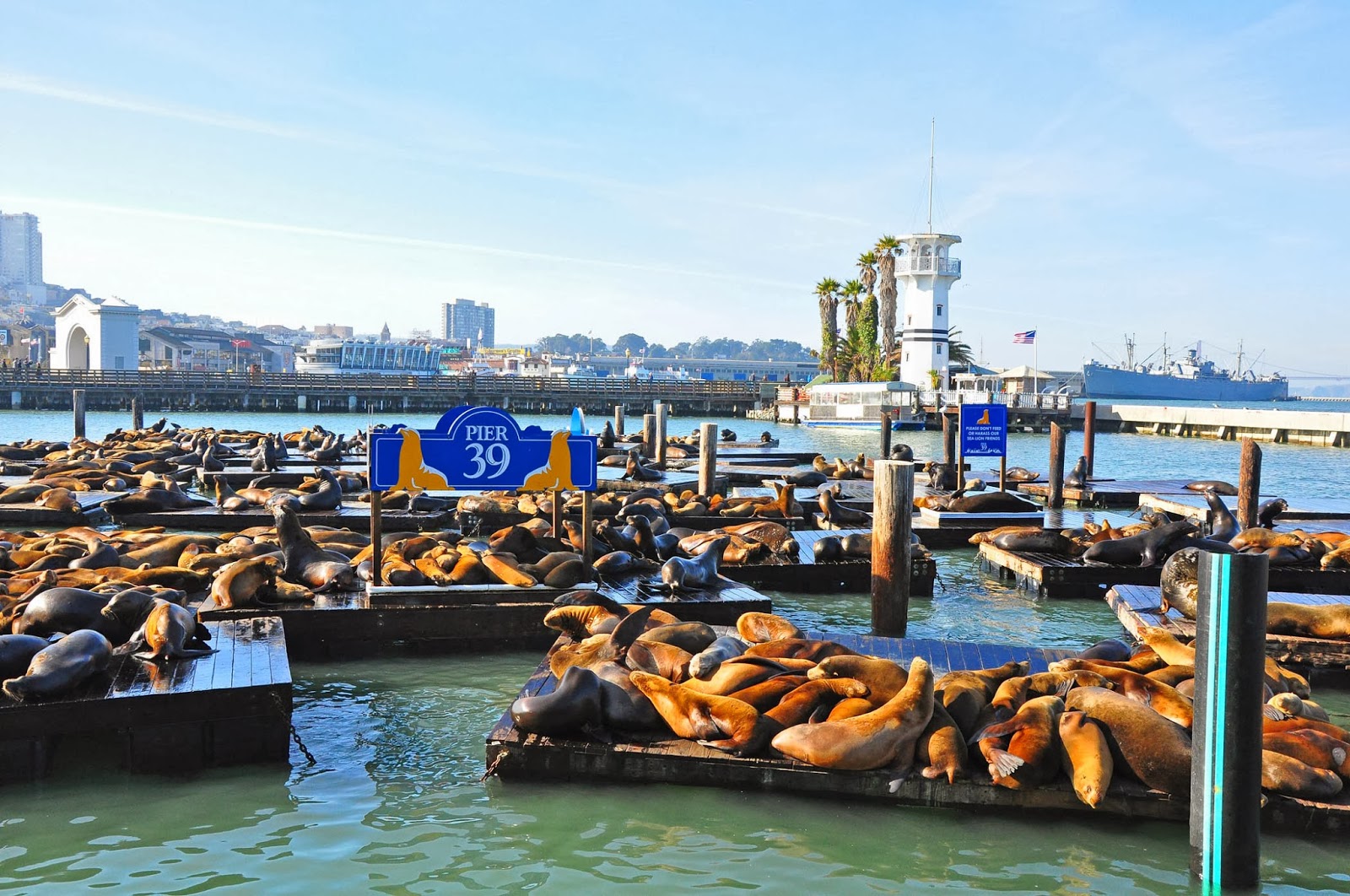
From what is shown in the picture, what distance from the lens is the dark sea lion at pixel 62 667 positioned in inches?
231

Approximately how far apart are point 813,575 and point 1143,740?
6735 mm

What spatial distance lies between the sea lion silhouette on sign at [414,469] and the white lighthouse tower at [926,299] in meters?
46.8

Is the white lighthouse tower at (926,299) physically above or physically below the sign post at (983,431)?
above

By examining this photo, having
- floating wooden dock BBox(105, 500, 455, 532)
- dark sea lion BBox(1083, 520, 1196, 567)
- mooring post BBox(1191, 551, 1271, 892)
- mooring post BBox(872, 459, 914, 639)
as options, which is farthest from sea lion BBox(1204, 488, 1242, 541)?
floating wooden dock BBox(105, 500, 455, 532)

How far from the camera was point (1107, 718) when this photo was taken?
5336 millimetres

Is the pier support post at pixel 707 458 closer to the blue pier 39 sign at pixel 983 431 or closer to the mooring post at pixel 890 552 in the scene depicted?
the blue pier 39 sign at pixel 983 431

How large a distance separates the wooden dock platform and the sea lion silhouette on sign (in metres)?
2.96

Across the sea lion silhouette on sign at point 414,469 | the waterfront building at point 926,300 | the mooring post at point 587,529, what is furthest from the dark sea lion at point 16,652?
the waterfront building at point 926,300

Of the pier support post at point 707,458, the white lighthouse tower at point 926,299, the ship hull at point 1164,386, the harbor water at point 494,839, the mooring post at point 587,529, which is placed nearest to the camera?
the harbor water at point 494,839

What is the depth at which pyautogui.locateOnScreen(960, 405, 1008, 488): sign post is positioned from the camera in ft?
53.4

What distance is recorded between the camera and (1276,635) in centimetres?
824

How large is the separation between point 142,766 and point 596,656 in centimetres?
242

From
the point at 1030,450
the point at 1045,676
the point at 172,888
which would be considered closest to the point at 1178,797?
the point at 1045,676

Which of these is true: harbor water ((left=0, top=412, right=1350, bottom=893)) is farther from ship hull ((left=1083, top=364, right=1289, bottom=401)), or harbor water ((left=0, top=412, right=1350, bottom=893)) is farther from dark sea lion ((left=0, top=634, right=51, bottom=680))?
ship hull ((left=1083, top=364, right=1289, bottom=401))
